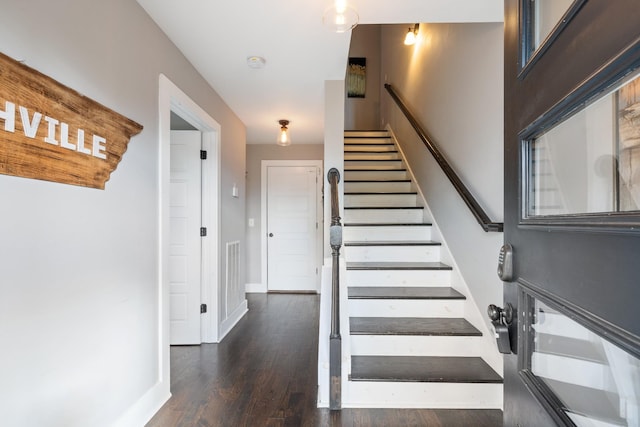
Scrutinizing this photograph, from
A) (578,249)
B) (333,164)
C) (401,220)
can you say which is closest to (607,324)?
(578,249)

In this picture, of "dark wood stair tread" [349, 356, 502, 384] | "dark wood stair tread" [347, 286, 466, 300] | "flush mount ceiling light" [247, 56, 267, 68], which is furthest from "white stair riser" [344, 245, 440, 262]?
"flush mount ceiling light" [247, 56, 267, 68]

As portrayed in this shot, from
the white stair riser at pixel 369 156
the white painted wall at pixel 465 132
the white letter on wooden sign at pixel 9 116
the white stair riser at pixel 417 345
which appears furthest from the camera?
the white stair riser at pixel 369 156

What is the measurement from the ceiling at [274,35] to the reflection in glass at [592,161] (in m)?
1.44

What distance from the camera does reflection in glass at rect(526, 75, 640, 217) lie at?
43 cm

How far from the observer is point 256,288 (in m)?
5.09

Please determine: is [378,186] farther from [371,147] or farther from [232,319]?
[232,319]

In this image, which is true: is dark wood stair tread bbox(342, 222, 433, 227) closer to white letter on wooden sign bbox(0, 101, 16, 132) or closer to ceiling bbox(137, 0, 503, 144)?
ceiling bbox(137, 0, 503, 144)

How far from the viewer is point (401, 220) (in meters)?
3.36

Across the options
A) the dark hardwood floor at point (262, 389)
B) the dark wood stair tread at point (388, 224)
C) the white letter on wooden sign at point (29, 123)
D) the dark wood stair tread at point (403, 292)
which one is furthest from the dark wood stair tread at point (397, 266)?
the white letter on wooden sign at point (29, 123)

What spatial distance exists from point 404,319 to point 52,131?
2.21 m

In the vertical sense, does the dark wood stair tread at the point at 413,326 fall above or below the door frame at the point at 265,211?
below

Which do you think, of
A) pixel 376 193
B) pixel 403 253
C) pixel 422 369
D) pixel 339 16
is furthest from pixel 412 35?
pixel 422 369

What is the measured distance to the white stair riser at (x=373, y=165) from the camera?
13.5ft

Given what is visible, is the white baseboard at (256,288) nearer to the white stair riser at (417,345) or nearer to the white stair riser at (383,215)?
the white stair riser at (383,215)
